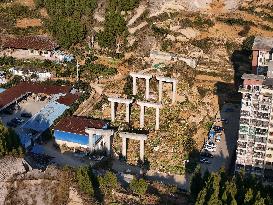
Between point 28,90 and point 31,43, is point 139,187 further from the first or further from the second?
point 31,43

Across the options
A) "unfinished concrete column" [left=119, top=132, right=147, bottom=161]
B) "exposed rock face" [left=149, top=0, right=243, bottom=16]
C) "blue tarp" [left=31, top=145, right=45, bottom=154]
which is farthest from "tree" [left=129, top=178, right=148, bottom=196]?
"exposed rock face" [left=149, top=0, right=243, bottom=16]

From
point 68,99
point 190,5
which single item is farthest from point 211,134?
point 190,5

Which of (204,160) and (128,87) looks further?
(128,87)

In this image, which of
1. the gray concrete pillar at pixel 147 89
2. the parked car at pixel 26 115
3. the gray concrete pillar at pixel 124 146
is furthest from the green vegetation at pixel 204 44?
the parked car at pixel 26 115

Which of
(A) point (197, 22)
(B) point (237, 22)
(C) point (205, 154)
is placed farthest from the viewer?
(B) point (237, 22)

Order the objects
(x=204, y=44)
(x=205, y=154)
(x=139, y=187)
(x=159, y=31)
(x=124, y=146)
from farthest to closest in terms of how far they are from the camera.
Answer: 1. (x=159, y=31)
2. (x=204, y=44)
3. (x=205, y=154)
4. (x=124, y=146)
5. (x=139, y=187)

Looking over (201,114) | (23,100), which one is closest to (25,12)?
(23,100)

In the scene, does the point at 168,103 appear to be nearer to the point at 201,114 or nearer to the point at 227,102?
the point at 201,114
